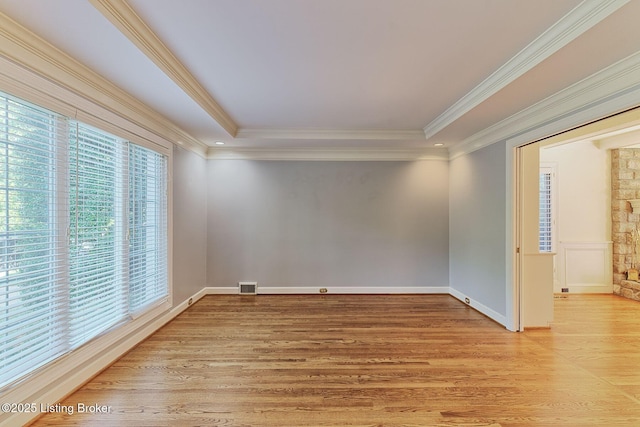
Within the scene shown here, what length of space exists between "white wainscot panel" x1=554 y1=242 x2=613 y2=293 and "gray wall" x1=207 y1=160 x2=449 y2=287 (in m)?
2.13

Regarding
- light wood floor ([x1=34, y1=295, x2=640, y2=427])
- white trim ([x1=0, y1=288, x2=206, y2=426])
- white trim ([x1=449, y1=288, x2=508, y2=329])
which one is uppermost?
white trim ([x1=0, y1=288, x2=206, y2=426])

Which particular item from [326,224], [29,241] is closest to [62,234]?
[29,241]

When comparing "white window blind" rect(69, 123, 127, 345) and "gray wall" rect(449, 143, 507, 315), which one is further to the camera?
"gray wall" rect(449, 143, 507, 315)

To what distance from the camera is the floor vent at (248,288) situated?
4438 millimetres

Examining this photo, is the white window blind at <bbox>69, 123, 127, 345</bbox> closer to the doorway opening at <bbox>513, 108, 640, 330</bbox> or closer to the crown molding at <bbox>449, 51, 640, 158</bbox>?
the crown molding at <bbox>449, 51, 640, 158</bbox>

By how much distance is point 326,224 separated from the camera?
14.8 feet

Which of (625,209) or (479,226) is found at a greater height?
(625,209)

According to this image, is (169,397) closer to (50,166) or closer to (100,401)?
(100,401)

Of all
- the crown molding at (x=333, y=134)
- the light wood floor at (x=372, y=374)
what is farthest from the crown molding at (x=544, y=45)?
the light wood floor at (x=372, y=374)

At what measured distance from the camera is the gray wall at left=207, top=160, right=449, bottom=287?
4.48 m

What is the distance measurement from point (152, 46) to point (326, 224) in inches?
130

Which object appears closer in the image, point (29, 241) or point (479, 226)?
point (29, 241)

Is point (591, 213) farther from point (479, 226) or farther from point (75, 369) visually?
point (75, 369)

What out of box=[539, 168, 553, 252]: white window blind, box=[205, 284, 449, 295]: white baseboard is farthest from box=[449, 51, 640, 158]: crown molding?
box=[205, 284, 449, 295]: white baseboard
